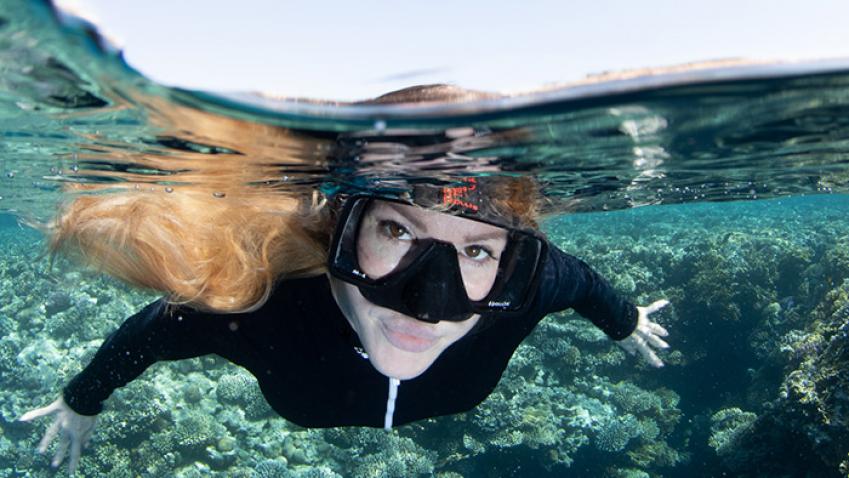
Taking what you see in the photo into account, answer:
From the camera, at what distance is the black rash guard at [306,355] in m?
4.02

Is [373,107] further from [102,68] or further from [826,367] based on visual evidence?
[826,367]

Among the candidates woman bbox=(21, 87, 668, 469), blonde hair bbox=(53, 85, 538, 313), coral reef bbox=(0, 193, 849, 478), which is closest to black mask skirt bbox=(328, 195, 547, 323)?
woman bbox=(21, 87, 668, 469)

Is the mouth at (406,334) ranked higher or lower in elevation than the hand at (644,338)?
higher

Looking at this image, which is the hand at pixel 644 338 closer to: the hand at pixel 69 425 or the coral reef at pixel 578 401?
the coral reef at pixel 578 401

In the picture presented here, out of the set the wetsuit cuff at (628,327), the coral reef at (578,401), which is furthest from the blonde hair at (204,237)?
the coral reef at (578,401)

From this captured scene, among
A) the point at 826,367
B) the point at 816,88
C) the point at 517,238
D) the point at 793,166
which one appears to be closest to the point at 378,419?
the point at 517,238

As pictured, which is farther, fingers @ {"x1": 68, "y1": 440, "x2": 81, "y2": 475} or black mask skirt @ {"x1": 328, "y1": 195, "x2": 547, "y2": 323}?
fingers @ {"x1": 68, "y1": 440, "x2": 81, "y2": 475}

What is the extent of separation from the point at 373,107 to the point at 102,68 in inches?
63.1

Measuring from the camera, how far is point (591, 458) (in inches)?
399

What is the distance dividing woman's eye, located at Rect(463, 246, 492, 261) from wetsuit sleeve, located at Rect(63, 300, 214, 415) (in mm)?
2213

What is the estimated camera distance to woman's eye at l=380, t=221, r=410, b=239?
11.8 ft

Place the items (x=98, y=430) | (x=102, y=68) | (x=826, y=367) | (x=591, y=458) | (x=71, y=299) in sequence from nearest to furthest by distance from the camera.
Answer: (x=102, y=68) → (x=826, y=367) → (x=98, y=430) → (x=591, y=458) → (x=71, y=299)

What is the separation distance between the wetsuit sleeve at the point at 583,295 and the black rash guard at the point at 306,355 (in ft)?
0.13

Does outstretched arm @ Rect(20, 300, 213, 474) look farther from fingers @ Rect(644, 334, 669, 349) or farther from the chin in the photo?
fingers @ Rect(644, 334, 669, 349)
